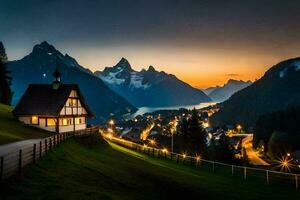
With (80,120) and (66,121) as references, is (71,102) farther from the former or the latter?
(80,120)

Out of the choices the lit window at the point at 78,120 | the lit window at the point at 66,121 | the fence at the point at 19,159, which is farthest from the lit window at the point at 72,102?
the fence at the point at 19,159

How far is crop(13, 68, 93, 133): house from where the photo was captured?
69188 millimetres

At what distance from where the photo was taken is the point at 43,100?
234 feet

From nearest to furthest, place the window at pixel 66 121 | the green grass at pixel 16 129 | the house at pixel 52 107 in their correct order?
the green grass at pixel 16 129, the house at pixel 52 107, the window at pixel 66 121

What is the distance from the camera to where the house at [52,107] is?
6919cm

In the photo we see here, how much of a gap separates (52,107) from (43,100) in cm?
295

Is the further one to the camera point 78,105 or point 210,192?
point 78,105

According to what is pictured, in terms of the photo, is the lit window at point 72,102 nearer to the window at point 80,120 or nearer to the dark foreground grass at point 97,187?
the window at point 80,120

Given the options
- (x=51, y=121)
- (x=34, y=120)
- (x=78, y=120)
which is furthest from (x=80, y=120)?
(x=34, y=120)

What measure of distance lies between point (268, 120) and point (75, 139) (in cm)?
15892

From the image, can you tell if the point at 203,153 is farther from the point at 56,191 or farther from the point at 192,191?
the point at 56,191

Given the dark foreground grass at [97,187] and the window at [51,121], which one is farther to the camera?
the window at [51,121]

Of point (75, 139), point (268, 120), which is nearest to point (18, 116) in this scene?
point (75, 139)

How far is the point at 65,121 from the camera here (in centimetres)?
7188
